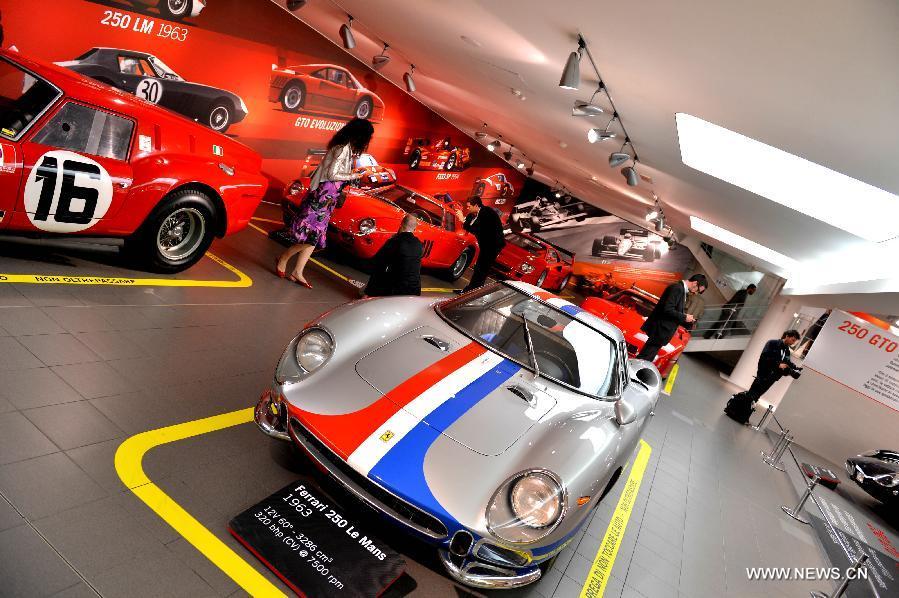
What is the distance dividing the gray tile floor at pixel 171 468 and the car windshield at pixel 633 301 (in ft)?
19.7

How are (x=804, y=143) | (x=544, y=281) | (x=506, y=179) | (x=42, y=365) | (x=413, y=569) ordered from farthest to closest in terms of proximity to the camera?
(x=506, y=179), (x=544, y=281), (x=804, y=143), (x=42, y=365), (x=413, y=569)

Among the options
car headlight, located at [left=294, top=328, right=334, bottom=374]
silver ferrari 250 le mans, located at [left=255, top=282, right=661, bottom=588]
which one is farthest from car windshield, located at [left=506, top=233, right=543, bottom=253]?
car headlight, located at [left=294, top=328, right=334, bottom=374]

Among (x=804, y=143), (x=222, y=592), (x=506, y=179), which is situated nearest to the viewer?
(x=222, y=592)

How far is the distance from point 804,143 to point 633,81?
139cm

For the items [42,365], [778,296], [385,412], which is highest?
[778,296]

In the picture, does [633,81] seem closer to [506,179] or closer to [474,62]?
[474,62]

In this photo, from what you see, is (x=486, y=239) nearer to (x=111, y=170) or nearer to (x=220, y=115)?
(x=220, y=115)

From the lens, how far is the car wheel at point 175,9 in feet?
23.3

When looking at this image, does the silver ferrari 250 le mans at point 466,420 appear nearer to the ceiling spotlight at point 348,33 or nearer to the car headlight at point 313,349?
the car headlight at point 313,349

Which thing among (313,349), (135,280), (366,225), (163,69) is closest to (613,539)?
(313,349)

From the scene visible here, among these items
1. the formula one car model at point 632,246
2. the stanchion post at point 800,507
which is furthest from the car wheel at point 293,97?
the formula one car model at point 632,246

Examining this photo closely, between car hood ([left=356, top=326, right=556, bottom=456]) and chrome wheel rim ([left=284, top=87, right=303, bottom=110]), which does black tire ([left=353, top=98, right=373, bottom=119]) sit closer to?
chrome wheel rim ([left=284, top=87, right=303, bottom=110])

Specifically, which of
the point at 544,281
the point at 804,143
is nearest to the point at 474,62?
the point at 804,143

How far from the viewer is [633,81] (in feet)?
15.8
